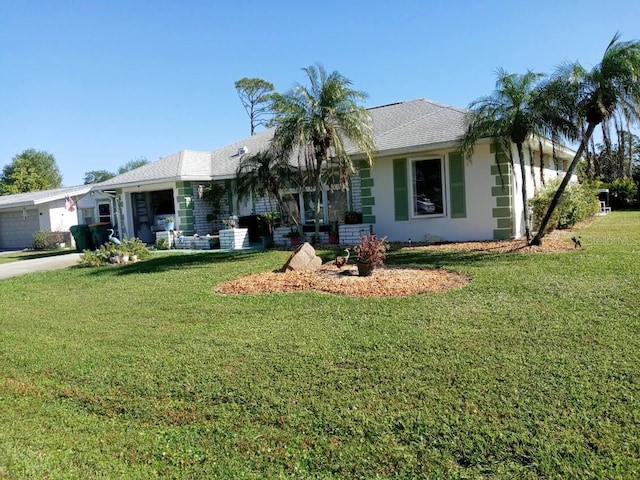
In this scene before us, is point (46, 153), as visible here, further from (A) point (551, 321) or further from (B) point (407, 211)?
(A) point (551, 321)

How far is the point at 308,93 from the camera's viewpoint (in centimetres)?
1245

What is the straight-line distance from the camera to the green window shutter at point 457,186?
43.9 feet

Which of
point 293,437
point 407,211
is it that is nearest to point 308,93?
point 407,211

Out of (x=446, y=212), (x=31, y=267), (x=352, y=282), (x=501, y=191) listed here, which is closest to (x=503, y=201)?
(x=501, y=191)

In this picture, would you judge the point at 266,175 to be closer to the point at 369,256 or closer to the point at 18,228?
the point at 369,256

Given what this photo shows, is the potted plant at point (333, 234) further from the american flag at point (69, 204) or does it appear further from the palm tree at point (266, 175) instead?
the american flag at point (69, 204)

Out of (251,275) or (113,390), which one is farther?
(251,275)

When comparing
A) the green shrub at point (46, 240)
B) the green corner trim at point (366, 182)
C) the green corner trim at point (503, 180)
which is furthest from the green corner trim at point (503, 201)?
the green shrub at point (46, 240)

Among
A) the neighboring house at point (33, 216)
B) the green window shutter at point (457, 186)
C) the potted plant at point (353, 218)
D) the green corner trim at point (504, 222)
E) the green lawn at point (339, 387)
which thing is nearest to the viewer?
the green lawn at point (339, 387)

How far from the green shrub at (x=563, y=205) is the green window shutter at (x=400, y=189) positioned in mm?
3647

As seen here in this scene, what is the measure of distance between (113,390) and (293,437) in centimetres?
199

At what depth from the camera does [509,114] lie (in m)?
11.0

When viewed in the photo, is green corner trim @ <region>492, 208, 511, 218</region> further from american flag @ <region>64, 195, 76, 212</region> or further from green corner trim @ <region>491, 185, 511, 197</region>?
american flag @ <region>64, 195, 76, 212</region>

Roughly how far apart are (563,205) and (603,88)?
230 inches
